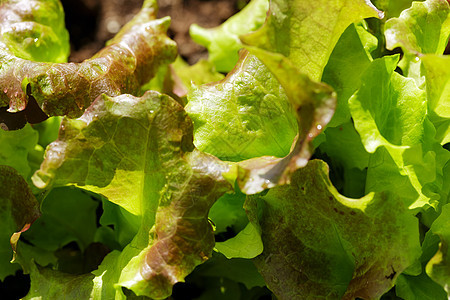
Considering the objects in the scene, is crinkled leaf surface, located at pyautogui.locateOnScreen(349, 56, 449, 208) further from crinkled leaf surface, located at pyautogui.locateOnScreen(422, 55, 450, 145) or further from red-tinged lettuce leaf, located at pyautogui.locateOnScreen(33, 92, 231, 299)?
red-tinged lettuce leaf, located at pyautogui.locateOnScreen(33, 92, 231, 299)

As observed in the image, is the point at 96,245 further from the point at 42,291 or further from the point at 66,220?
the point at 42,291

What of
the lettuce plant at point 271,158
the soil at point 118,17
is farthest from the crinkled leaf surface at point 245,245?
the soil at point 118,17

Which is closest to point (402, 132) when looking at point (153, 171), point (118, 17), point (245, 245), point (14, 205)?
point (245, 245)

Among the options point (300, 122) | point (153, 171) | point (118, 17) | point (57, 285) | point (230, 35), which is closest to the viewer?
point (300, 122)

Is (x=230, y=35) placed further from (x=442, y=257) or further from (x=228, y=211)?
(x=442, y=257)

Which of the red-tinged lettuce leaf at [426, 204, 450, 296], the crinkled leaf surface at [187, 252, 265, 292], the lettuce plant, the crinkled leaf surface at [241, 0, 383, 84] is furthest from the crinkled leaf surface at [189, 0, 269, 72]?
the red-tinged lettuce leaf at [426, 204, 450, 296]

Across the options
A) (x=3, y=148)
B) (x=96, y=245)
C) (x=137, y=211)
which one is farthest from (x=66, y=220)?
(x=137, y=211)

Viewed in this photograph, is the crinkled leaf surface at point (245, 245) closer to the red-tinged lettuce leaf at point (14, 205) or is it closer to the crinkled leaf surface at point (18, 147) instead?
the red-tinged lettuce leaf at point (14, 205)

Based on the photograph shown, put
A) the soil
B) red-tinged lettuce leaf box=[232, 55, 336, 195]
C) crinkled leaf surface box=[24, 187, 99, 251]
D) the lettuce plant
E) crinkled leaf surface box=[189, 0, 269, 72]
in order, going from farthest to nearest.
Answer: the soil < crinkled leaf surface box=[189, 0, 269, 72] < crinkled leaf surface box=[24, 187, 99, 251] < the lettuce plant < red-tinged lettuce leaf box=[232, 55, 336, 195]
